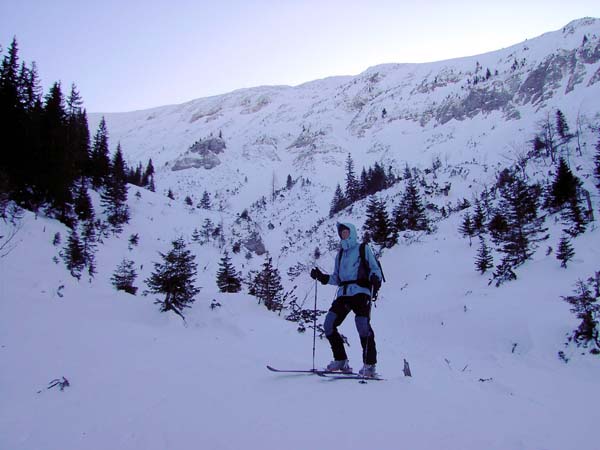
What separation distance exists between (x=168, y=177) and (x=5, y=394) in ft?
331

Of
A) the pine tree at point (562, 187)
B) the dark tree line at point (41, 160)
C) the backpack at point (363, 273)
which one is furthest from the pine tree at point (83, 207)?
the pine tree at point (562, 187)

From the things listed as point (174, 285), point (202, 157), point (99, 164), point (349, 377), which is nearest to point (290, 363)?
point (349, 377)

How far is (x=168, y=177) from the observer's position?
321 feet

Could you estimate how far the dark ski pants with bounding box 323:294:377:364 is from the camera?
4.98 metres

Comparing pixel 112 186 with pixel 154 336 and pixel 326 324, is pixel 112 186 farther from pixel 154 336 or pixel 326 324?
pixel 326 324

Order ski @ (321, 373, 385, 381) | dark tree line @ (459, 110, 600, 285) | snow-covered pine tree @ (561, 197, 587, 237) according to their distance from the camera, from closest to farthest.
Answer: ski @ (321, 373, 385, 381)
dark tree line @ (459, 110, 600, 285)
snow-covered pine tree @ (561, 197, 587, 237)

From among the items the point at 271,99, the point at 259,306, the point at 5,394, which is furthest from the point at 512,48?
the point at 5,394

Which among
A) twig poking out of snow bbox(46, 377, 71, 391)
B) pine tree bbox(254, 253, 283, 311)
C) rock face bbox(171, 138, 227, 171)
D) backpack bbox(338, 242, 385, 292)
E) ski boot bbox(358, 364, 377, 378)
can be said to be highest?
rock face bbox(171, 138, 227, 171)

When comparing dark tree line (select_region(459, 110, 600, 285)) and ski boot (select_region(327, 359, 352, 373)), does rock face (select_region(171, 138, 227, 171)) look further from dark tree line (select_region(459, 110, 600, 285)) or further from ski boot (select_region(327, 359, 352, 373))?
ski boot (select_region(327, 359, 352, 373))

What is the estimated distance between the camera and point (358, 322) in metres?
5.01

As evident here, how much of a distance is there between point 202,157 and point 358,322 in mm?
106972

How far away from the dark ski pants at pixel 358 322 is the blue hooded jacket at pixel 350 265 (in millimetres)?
104

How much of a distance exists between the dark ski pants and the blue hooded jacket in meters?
0.10

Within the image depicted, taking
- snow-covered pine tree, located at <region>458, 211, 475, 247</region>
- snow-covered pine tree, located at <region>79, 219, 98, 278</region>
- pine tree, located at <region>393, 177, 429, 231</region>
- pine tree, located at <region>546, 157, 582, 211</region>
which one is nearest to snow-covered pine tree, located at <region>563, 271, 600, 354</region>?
snow-covered pine tree, located at <region>458, 211, 475, 247</region>
